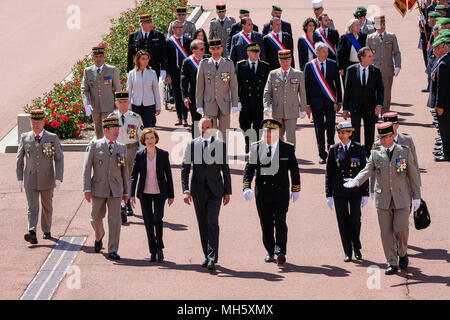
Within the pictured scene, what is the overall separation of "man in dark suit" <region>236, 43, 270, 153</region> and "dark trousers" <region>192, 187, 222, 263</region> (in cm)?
492

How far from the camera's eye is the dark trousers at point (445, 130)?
62.3ft

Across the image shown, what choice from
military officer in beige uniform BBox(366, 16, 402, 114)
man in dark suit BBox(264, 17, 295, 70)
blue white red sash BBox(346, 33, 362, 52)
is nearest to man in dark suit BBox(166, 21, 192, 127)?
man in dark suit BBox(264, 17, 295, 70)

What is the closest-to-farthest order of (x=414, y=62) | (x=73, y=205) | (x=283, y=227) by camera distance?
Result: (x=283, y=227)
(x=73, y=205)
(x=414, y=62)

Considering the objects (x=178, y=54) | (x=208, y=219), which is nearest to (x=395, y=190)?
(x=208, y=219)

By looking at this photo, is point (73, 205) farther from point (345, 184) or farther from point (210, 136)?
point (345, 184)

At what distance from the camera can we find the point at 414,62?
2653 cm

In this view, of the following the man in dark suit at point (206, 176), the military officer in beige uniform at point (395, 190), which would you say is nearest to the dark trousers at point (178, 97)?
the man in dark suit at point (206, 176)

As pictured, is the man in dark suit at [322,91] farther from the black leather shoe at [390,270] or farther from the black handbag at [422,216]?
the black leather shoe at [390,270]

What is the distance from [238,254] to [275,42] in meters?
7.71

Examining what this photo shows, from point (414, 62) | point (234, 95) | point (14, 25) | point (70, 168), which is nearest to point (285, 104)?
point (234, 95)

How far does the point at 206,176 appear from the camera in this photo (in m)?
→ 14.5

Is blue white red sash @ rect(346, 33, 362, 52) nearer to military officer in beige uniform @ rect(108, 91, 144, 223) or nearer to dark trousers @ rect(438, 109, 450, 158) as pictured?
dark trousers @ rect(438, 109, 450, 158)

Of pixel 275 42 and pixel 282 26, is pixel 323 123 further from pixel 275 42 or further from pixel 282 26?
pixel 282 26

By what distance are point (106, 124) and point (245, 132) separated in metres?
4.97
